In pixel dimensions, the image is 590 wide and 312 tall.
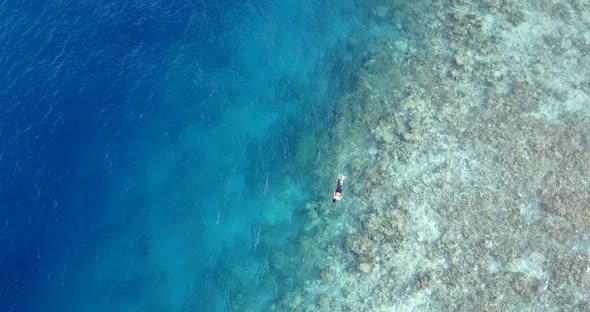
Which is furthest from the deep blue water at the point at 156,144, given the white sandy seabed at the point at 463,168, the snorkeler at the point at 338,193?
the white sandy seabed at the point at 463,168

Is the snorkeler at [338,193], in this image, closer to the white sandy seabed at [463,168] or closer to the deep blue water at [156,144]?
the white sandy seabed at [463,168]

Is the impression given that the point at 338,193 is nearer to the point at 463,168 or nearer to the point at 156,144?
the point at 463,168

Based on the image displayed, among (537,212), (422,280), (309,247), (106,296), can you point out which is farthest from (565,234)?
(106,296)

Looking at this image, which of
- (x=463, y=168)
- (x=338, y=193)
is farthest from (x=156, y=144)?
(x=463, y=168)

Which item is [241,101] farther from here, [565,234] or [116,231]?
[565,234]

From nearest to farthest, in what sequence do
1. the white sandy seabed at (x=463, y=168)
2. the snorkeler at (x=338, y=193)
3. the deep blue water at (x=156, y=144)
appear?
1. the white sandy seabed at (x=463, y=168)
2. the deep blue water at (x=156, y=144)
3. the snorkeler at (x=338, y=193)

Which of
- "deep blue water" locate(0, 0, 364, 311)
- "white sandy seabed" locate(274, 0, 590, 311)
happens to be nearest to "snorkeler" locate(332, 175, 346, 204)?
"white sandy seabed" locate(274, 0, 590, 311)
